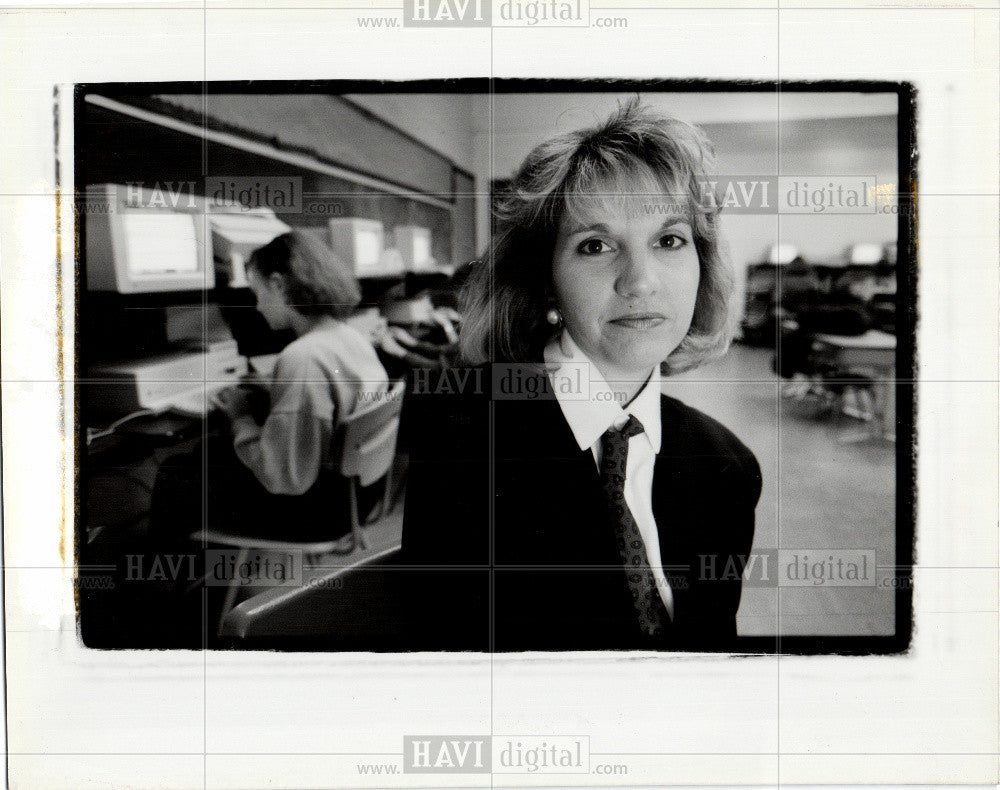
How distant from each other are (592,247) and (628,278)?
0.09 m

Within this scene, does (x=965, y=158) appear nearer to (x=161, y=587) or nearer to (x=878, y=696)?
(x=878, y=696)

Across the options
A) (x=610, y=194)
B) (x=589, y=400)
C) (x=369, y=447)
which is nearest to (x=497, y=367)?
(x=589, y=400)

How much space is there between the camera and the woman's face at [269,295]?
1.59 metres

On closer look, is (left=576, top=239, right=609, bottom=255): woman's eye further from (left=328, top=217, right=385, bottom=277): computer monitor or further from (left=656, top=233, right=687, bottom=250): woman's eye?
(left=328, top=217, right=385, bottom=277): computer monitor

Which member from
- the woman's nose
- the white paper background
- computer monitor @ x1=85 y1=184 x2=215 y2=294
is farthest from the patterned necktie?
computer monitor @ x1=85 y1=184 x2=215 y2=294

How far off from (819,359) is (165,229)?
4.32ft

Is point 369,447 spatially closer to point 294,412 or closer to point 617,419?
point 294,412

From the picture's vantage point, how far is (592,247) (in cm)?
159

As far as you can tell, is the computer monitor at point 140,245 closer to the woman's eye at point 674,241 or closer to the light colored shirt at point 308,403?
the light colored shirt at point 308,403

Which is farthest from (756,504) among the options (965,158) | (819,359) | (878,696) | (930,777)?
(965,158)

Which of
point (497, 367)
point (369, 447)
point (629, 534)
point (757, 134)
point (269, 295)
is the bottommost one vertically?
point (629, 534)

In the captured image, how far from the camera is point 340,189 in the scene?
1.58m

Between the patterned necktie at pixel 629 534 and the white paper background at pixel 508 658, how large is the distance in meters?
0.11

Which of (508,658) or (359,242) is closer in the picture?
(359,242)
